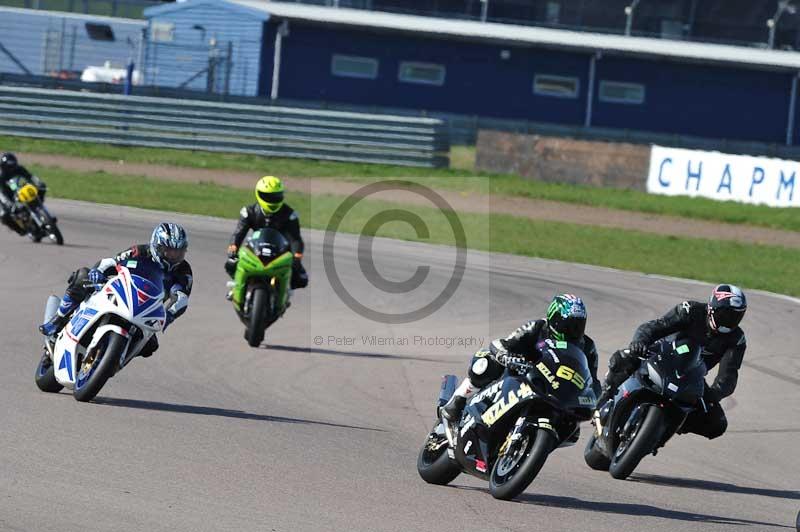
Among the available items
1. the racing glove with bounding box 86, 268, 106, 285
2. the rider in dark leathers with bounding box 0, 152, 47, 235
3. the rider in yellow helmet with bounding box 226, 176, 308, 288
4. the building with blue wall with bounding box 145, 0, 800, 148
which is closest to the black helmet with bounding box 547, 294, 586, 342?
the racing glove with bounding box 86, 268, 106, 285

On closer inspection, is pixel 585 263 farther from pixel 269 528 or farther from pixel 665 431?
pixel 269 528

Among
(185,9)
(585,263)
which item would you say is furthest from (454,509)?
(185,9)

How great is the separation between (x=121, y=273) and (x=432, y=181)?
→ 21721 mm

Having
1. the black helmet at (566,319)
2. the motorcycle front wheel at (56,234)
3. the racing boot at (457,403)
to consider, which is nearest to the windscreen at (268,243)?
the racing boot at (457,403)

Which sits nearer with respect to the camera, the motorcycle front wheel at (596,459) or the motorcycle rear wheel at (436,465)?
the motorcycle rear wheel at (436,465)

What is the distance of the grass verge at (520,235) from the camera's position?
76.5 feet

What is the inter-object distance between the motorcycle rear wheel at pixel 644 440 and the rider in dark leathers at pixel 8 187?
12.2 meters

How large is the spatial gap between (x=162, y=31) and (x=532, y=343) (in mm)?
43175

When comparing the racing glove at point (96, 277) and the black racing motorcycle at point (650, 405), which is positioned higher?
the racing glove at point (96, 277)

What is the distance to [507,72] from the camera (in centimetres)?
4747

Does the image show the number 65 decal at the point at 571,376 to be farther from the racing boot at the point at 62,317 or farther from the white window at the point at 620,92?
the white window at the point at 620,92

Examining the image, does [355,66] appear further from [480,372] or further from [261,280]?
[480,372]

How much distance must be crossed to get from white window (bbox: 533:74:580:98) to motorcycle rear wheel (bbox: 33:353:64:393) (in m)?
38.9

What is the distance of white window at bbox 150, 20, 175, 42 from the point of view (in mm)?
49000
